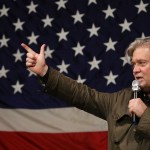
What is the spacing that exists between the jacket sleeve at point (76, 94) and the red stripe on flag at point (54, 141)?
2.88 feet

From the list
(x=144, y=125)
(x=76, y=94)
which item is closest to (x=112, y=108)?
(x=76, y=94)

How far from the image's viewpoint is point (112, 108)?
1.49 m

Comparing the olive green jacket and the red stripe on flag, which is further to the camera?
the red stripe on flag

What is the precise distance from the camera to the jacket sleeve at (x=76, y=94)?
1.49m

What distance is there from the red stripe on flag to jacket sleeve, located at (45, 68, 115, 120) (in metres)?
0.88

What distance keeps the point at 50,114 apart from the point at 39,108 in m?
0.10

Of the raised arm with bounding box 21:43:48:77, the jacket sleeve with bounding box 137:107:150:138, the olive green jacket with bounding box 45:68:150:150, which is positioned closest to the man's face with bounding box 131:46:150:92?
the olive green jacket with bounding box 45:68:150:150

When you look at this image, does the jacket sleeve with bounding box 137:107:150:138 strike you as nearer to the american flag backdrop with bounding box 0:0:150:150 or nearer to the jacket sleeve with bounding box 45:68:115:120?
the jacket sleeve with bounding box 45:68:115:120

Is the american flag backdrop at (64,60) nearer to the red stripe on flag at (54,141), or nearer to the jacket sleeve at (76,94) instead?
the red stripe on flag at (54,141)

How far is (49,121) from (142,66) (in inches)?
48.6

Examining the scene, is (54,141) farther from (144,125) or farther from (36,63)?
(144,125)

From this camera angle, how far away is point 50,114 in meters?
2.55

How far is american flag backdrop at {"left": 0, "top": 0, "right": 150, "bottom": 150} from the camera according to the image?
2.49 m

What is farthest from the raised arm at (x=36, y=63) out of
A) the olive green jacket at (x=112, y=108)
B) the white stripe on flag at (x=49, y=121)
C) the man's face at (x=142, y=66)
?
the white stripe on flag at (x=49, y=121)
